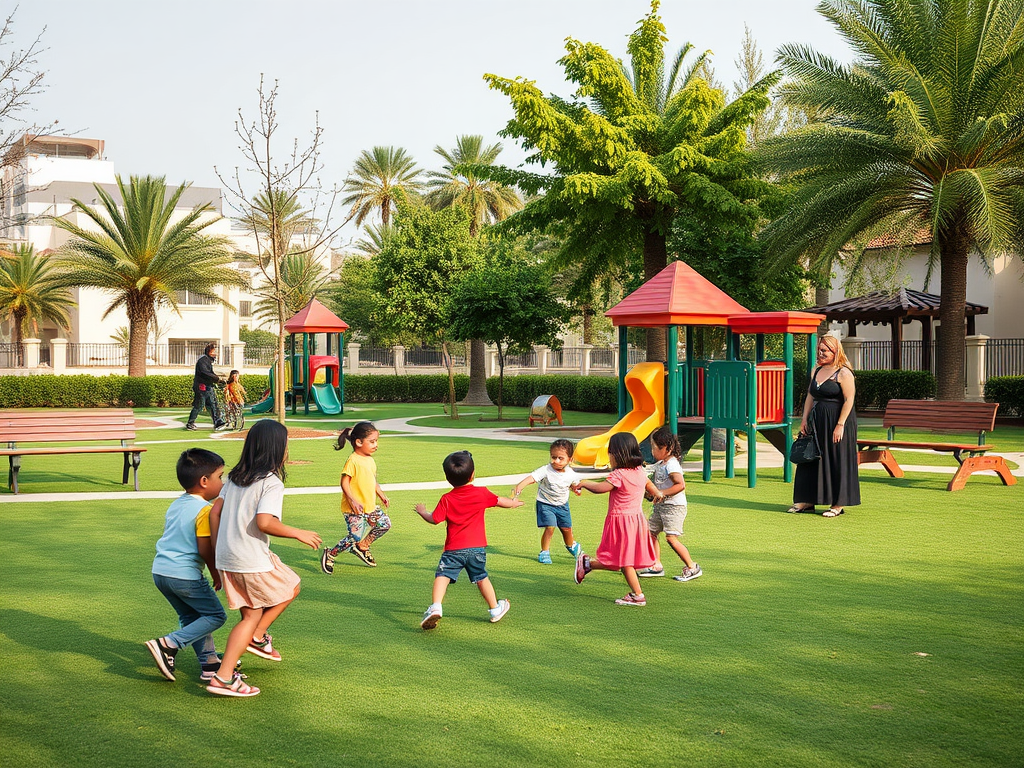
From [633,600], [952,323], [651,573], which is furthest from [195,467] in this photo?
[952,323]

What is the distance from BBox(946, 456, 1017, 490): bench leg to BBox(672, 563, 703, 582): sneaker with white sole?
21.0ft

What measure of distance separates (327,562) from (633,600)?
2470mm

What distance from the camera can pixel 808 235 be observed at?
22.3 meters

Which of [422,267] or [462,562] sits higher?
[422,267]

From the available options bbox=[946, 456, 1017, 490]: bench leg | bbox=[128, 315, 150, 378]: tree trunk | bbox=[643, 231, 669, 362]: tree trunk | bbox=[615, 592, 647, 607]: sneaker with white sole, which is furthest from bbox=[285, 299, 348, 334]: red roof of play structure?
bbox=[615, 592, 647, 607]: sneaker with white sole

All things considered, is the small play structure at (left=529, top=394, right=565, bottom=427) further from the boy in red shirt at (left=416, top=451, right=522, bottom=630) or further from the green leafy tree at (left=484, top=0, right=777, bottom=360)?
the boy in red shirt at (left=416, top=451, right=522, bottom=630)

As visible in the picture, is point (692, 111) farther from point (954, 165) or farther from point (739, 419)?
point (739, 419)

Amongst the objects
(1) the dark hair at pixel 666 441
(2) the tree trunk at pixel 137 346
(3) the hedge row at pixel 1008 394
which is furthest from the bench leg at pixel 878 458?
(2) the tree trunk at pixel 137 346

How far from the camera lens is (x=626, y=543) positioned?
6547mm

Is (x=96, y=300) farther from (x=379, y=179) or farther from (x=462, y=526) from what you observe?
(x=462, y=526)

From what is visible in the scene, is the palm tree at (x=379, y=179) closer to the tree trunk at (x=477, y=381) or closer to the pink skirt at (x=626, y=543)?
the tree trunk at (x=477, y=381)

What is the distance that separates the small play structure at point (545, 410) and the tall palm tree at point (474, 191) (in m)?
24.9

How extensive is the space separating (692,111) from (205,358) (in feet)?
40.6

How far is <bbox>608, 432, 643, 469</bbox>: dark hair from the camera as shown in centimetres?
669
